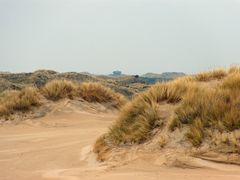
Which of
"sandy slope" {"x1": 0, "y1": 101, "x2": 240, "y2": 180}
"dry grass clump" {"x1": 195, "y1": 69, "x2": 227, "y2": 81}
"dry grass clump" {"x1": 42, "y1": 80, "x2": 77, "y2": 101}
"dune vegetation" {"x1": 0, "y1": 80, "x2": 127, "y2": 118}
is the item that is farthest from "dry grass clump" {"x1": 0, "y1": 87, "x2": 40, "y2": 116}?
"dry grass clump" {"x1": 195, "y1": 69, "x2": 227, "y2": 81}

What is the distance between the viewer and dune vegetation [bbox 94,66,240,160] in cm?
774

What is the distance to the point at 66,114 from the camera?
55.2 ft

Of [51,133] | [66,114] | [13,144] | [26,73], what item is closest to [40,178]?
[13,144]

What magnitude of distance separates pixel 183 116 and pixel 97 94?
1088 cm

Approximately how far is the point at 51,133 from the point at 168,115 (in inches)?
201

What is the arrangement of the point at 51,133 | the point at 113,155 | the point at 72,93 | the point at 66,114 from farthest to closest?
1. the point at 72,93
2. the point at 66,114
3. the point at 51,133
4. the point at 113,155

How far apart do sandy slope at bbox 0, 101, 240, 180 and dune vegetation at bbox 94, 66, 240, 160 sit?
1.85ft

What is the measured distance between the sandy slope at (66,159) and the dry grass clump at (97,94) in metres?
2.30

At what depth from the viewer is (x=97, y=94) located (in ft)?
62.7

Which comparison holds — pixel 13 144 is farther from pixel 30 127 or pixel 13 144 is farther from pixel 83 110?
pixel 83 110

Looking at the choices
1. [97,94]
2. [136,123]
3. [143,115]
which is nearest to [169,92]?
[143,115]

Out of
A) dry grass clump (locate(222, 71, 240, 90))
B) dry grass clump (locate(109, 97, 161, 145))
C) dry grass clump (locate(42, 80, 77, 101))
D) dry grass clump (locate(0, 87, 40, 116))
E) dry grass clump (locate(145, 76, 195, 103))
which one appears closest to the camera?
dry grass clump (locate(109, 97, 161, 145))

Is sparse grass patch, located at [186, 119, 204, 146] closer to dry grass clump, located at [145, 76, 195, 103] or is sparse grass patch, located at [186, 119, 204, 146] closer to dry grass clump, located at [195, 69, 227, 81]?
dry grass clump, located at [145, 76, 195, 103]

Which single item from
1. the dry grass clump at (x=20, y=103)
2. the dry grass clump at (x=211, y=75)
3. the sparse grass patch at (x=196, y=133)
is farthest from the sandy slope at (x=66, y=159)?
the dry grass clump at (x=211, y=75)
